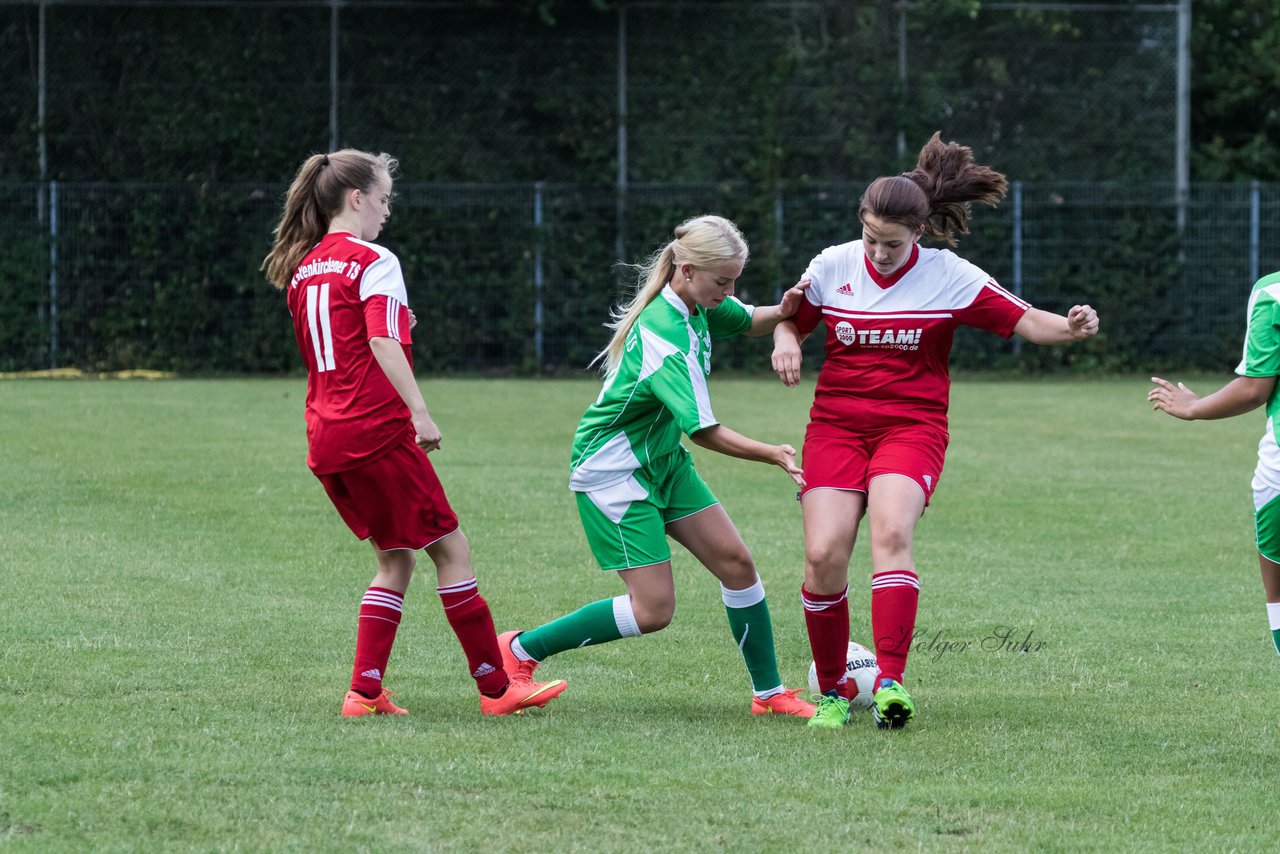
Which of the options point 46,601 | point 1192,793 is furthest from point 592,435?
point 46,601

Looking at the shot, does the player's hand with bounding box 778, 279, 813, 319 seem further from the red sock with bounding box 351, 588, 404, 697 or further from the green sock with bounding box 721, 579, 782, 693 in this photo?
the red sock with bounding box 351, 588, 404, 697

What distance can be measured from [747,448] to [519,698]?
44.7 inches

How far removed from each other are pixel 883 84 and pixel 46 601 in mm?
18761

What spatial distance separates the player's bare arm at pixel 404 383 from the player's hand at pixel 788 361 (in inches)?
47.0

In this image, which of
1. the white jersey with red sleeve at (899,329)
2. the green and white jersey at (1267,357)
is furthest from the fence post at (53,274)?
the green and white jersey at (1267,357)

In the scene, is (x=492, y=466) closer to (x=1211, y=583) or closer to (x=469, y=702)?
(x=1211, y=583)

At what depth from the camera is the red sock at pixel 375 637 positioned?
17.7 feet

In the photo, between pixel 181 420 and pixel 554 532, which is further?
pixel 181 420

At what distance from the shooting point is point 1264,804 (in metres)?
4.44

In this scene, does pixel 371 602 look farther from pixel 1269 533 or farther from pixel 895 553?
pixel 1269 533

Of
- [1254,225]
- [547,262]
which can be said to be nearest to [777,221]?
[547,262]

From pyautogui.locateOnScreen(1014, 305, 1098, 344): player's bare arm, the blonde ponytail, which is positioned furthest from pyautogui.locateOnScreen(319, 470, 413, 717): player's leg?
pyautogui.locateOnScreen(1014, 305, 1098, 344): player's bare arm

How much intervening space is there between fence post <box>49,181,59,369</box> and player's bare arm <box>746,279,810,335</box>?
19.0m

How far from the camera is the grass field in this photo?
4156 millimetres
